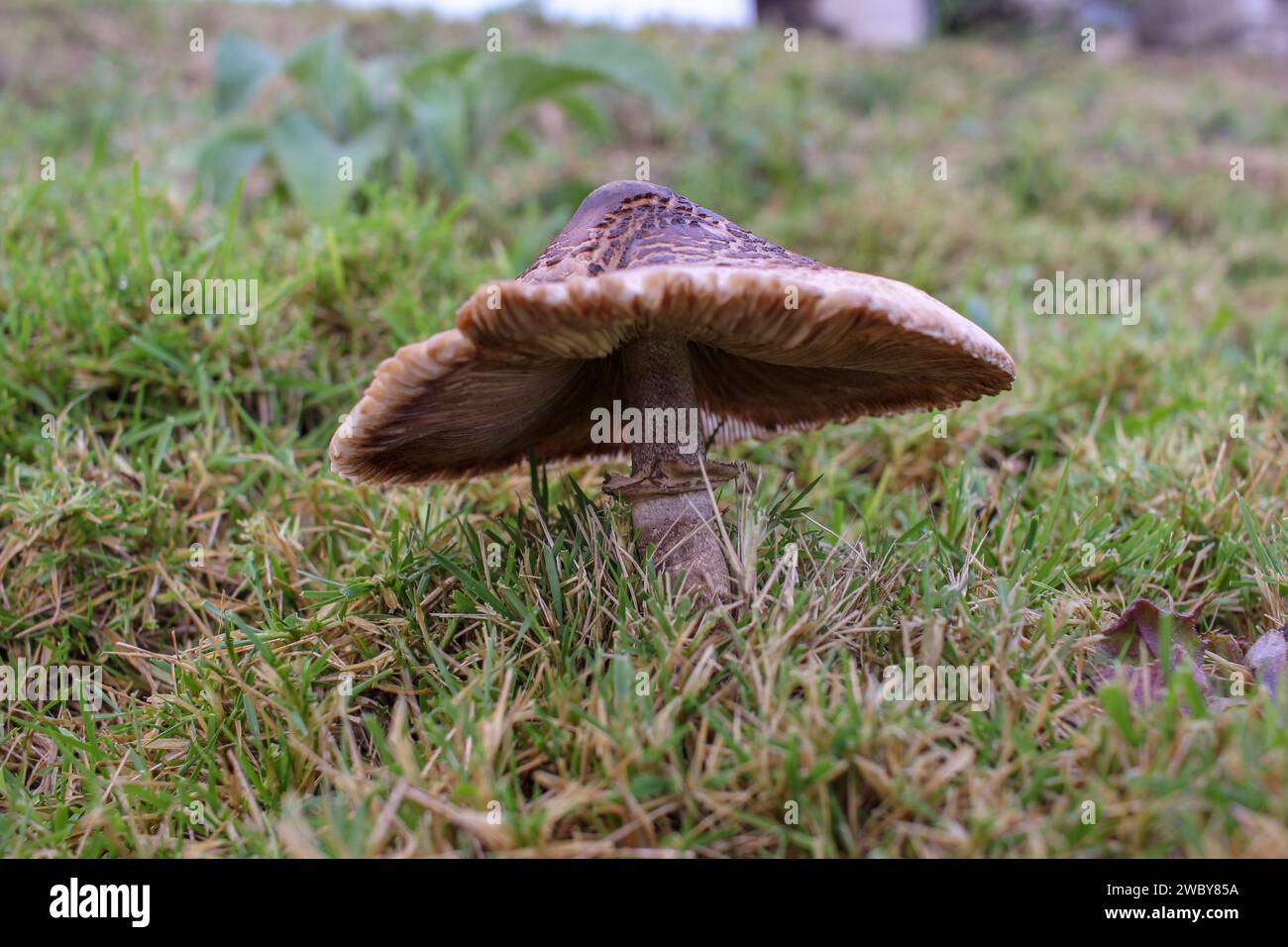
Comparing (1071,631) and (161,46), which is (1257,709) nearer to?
(1071,631)

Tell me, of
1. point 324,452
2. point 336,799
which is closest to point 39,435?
point 324,452

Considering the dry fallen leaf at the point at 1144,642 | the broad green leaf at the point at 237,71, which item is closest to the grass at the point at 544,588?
the dry fallen leaf at the point at 1144,642

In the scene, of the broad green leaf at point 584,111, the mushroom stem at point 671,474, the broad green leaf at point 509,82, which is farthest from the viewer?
the broad green leaf at point 584,111

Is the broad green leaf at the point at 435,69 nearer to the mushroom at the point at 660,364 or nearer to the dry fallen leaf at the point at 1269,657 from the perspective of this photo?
the mushroom at the point at 660,364

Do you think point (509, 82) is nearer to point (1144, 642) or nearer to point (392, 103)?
point (392, 103)

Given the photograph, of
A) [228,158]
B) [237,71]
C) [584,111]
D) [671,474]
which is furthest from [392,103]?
[671,474]

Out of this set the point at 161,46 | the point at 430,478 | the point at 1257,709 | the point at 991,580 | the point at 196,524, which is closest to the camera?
the point at 1257,709

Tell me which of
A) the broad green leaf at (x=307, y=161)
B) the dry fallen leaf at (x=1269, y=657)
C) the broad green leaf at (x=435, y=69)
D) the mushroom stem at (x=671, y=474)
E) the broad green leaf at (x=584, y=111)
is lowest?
the dry fallen leaf at (x=1269, y=657)
